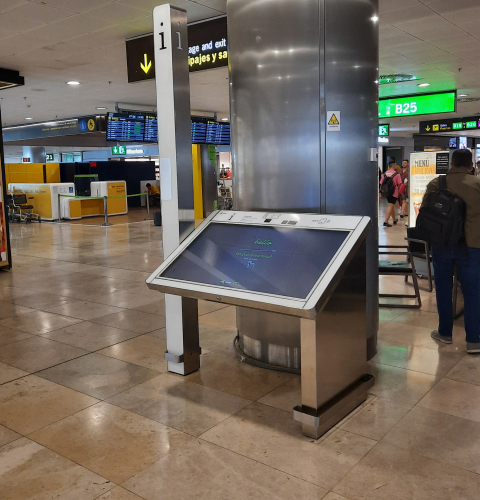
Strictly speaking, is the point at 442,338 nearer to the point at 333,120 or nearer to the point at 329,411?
the point at 329,411

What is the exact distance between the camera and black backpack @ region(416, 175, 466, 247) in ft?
12.3

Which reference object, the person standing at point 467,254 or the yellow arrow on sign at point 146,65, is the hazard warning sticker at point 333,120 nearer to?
the person standing at point 467,254

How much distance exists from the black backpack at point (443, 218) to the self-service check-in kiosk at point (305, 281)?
100cm

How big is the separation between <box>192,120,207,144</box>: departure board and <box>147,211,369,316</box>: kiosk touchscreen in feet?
38.8

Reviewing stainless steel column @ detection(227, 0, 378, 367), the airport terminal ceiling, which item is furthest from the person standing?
the airport terminal ceiling

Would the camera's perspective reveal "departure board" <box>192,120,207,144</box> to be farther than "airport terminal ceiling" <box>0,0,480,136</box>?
Yes

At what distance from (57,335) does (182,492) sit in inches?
106

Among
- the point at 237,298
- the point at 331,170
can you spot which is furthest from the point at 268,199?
the point at 237,298

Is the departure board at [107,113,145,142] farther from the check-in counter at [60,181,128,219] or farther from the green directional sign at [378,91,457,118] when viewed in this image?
the green directional sign at [378,91,457,118]

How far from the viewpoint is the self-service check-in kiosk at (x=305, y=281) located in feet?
8.93

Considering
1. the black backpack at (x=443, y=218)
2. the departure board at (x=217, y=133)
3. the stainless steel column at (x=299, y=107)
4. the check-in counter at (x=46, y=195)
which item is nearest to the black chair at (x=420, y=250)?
the black backpack at (x=443, y=218)

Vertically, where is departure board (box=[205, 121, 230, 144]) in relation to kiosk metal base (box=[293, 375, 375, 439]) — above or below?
above

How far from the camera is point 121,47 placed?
7.45m

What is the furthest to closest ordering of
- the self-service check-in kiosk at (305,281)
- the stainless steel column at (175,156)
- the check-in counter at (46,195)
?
the check-in counter at (46,195), the stainless steel column at (175,156), the self-service check-in kiosk at (305,281)
